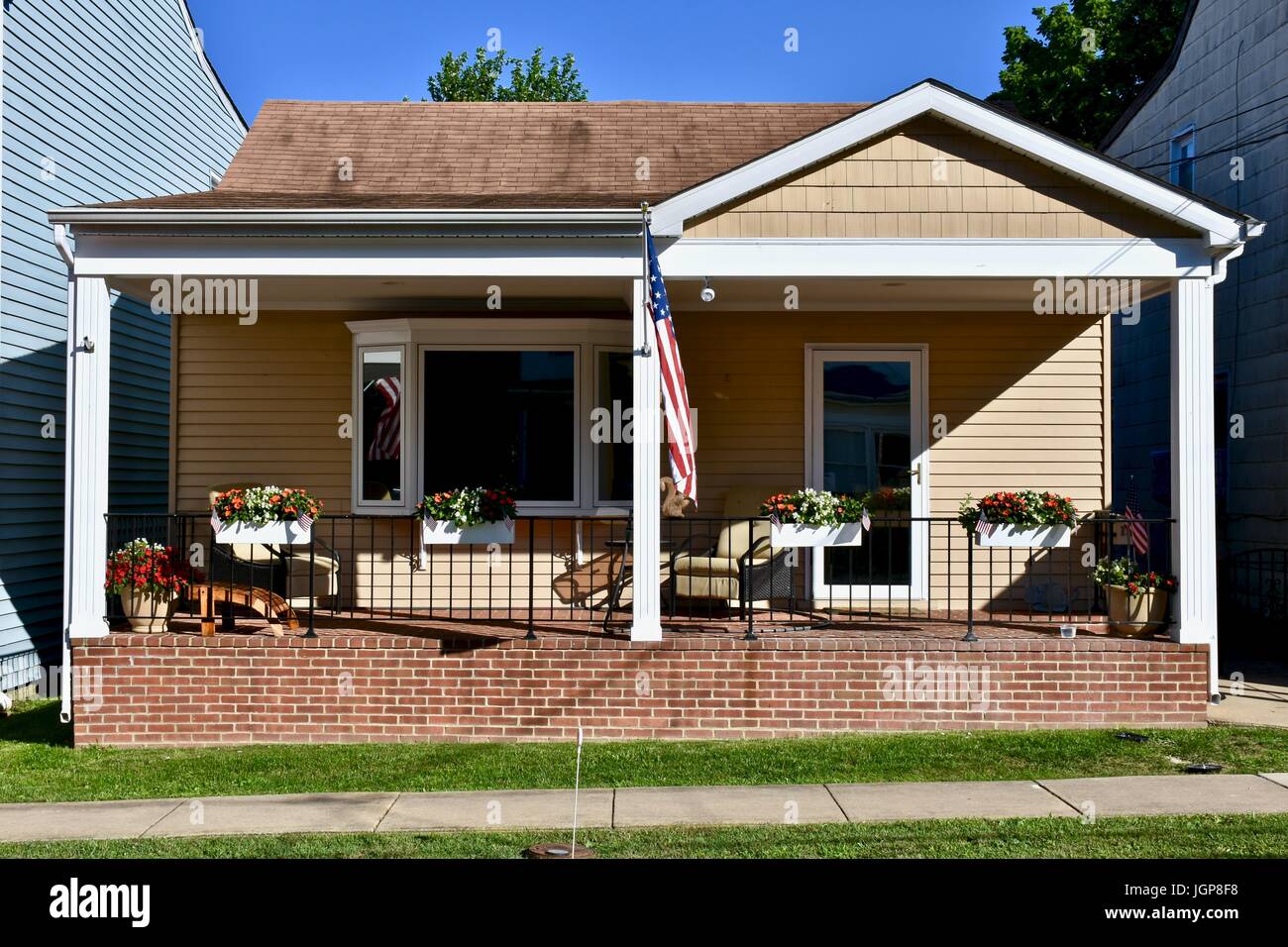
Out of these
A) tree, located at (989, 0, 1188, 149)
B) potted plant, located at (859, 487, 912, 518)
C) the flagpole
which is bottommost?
potted plant, located at (859, 487, 912, 518)

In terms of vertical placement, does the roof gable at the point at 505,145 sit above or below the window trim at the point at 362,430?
above

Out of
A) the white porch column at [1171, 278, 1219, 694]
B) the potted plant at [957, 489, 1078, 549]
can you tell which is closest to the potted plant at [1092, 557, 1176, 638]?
the white porch column at [1171, 278, 1219, 694]

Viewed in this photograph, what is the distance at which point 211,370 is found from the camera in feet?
34.4

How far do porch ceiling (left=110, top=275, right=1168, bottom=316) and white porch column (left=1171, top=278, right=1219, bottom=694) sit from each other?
1.34 ft

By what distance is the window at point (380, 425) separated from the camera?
1004 centimetres

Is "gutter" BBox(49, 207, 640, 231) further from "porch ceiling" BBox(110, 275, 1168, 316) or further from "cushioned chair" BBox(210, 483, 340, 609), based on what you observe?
"cushioned chair" BBox(210, 483, 340, 609)

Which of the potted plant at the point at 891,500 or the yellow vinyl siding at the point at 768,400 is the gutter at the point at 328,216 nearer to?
the yellow vinyl siding at the point at 768,400

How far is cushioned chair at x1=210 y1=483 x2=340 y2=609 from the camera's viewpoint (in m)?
9.52

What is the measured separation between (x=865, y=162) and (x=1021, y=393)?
2924mm

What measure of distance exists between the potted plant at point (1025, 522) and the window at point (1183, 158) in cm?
757

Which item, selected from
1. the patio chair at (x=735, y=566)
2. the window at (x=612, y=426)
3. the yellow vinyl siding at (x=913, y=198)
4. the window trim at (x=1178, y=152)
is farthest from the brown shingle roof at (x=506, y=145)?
the window trim at (x=1178, y=152)

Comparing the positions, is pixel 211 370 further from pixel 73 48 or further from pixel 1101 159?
pixel 1101 159
